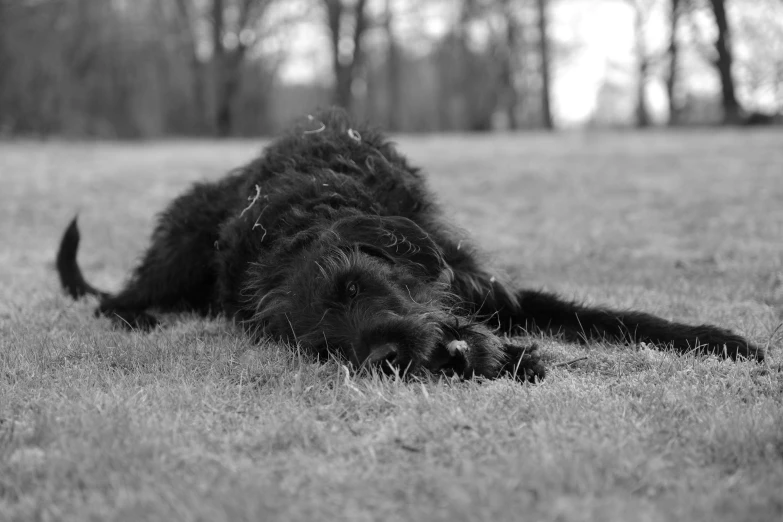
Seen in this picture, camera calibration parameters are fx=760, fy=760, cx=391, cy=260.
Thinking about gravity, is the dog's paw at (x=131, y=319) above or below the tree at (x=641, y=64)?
below

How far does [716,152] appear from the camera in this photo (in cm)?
1338

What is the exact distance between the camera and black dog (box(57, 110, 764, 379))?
130 inches

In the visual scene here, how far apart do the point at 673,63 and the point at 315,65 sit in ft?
→ 42.2

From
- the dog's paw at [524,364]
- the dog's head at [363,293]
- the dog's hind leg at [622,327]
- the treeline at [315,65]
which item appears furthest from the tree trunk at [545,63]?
the dog's paw at [524,364]

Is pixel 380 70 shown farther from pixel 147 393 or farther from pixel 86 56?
pixel 147 393

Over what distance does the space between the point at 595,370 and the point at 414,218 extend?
131cm

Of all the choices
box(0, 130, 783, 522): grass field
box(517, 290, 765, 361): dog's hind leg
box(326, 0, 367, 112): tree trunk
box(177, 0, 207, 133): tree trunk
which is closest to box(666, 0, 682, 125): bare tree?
box(326, 0, 367, 112): tree trunk

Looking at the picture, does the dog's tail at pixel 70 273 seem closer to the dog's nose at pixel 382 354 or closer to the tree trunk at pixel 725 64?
the dog's nose at pixel 382 354

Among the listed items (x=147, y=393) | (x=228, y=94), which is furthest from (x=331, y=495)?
(x=228, y=94)

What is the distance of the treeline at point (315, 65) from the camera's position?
19609 millimetres

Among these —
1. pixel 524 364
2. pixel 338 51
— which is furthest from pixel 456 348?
pixel 338 51

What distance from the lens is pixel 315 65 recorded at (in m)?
27.0

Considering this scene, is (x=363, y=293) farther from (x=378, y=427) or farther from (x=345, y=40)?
(x=345, y=40)

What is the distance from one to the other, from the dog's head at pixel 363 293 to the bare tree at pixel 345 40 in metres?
22.6
